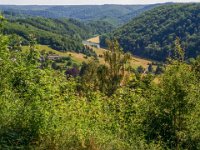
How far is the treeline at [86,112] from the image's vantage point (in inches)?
491

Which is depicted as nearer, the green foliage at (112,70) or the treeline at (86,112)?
the treeline at (86,112)

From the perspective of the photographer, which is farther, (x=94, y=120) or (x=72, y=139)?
(x=94, y=120)

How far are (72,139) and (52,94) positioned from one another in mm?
1997

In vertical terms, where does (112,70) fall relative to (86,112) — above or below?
below

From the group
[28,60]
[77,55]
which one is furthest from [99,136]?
[77,55]

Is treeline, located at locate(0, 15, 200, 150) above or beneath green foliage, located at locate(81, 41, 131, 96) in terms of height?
above

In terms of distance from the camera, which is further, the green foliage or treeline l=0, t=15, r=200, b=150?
the green foliage

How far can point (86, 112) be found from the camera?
14727mm

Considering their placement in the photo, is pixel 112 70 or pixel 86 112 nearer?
pixel 86 112

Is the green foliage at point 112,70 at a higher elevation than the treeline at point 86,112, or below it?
below

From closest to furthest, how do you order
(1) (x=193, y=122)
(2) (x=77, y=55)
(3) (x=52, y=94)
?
(3) (x=52, y=94) < (1) (x=193, y=122) < (2) (x=77, y=55)

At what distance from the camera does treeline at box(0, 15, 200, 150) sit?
1247cm

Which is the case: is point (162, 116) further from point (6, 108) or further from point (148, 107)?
point (6, 108)

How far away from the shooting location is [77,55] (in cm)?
19700
